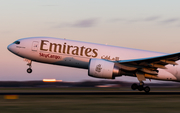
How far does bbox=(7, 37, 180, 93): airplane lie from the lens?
2539cm

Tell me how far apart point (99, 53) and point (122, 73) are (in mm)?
3178

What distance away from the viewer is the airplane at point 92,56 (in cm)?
2539

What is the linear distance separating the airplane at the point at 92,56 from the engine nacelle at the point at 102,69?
2.43 feet

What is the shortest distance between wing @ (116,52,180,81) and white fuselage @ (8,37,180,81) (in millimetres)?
1586

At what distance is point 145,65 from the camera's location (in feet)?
83.3

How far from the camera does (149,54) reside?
92.0ft
